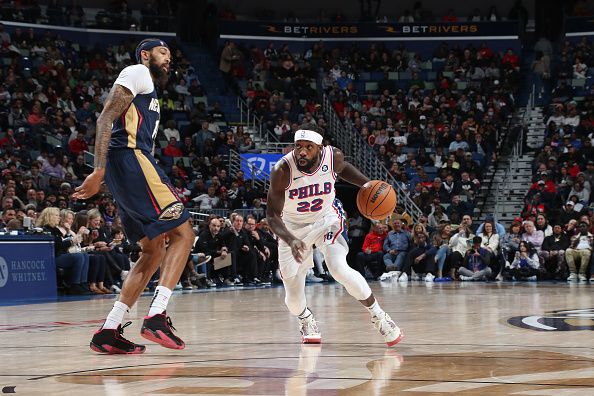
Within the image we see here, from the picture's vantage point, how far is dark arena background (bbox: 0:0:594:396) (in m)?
5.86

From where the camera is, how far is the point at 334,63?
94.1 feet

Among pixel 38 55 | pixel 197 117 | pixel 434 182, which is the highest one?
pixel 38 55

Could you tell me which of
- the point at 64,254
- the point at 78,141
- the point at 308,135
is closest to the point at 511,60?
the point at 78,141

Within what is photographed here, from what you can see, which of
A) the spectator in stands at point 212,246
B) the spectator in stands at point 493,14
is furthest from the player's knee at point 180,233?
the spectator in stands at point 493,14

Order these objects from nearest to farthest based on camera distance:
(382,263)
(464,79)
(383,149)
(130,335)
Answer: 1. (130,335)
2. (382,263)
3. (383,149)
4. (464,79)

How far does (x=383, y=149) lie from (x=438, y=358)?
61.4 ft

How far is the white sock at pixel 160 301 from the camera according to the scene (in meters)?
6.32

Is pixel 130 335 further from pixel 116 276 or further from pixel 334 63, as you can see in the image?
pixel 334 63

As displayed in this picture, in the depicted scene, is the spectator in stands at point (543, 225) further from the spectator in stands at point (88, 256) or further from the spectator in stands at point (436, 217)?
the spectator in stands at point (88, 256)

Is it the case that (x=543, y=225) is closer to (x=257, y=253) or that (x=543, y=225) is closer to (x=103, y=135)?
(x=257, y=253)

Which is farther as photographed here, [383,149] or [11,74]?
[383,149]

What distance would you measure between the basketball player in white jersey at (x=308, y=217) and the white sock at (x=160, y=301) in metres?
1.00

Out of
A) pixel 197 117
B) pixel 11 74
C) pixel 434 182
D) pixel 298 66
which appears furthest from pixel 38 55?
pixel 434 182

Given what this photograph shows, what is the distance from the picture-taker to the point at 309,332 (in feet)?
23.2
